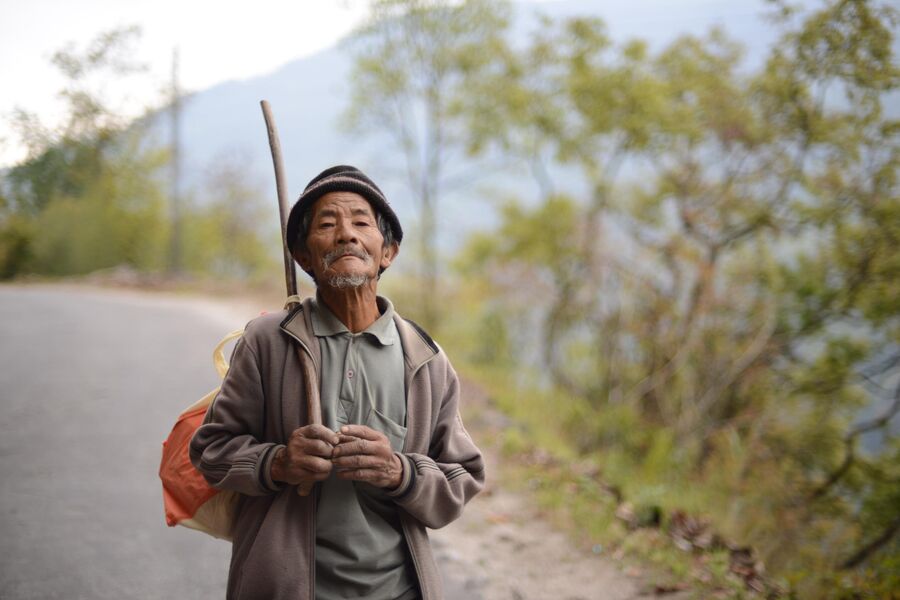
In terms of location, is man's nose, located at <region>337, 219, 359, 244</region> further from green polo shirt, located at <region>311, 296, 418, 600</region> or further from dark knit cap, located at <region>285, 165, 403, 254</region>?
green polo shirt, located at <region>311, 296, 418, 600</region>

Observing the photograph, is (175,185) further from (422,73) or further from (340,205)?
(340,205)

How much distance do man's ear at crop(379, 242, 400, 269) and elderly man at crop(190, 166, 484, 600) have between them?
3cm

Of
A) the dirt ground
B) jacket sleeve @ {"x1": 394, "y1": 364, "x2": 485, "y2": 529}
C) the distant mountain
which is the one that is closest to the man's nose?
→ jacket sleeve @ {"x1": 394, "y1": 364, "x2": 485, "y2": 529}

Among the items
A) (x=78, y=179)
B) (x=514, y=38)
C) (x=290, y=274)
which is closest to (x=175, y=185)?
(x=514, y=38)

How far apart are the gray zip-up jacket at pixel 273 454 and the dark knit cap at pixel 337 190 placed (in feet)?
0.77

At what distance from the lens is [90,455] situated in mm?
4691

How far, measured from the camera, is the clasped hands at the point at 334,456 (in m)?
1.60

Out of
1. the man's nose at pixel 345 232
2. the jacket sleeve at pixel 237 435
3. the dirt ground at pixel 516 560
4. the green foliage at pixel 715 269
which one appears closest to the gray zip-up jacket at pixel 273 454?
the jacket sleeve at pixel 237 435

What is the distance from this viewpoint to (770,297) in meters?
Result: 9.51

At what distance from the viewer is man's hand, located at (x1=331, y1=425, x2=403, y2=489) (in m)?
1.61

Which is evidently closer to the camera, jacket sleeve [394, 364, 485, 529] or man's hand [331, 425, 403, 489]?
man's hand [331, 425, 403, 489]

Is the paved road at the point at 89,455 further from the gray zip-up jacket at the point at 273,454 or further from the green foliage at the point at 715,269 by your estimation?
the green foliage at the point at 715,269

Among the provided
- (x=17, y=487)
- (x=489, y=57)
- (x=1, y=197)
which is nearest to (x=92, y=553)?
(x=17, y=487)

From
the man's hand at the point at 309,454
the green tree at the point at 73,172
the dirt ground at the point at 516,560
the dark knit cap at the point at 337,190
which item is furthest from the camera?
the green tree at the point at 73,172
